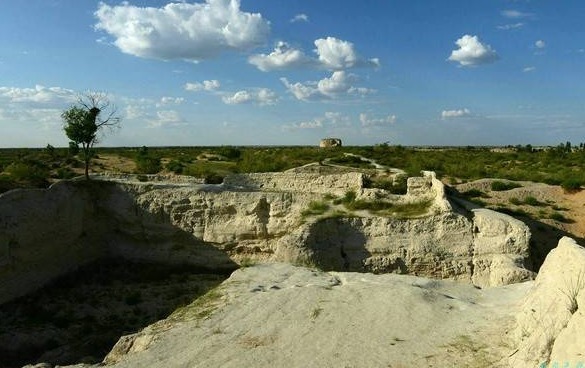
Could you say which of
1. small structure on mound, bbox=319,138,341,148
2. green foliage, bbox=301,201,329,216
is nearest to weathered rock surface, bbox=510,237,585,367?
green foliage, bbox=301,201,329,216

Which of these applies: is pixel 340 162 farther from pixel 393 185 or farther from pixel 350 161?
pixel 393 185

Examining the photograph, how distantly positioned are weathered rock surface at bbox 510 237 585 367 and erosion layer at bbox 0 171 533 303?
17.7 feet

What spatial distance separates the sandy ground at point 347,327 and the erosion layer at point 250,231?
9.07 feet

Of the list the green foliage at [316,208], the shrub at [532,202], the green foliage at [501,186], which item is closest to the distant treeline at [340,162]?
the green foliage at [501,186]

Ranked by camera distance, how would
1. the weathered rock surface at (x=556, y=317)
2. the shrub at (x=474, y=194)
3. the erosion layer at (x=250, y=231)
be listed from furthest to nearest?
the shrub at (x=474, y=194)
the erosion layer at (x=250, y=231)
the weathered rock surface at (x=556, y=317)

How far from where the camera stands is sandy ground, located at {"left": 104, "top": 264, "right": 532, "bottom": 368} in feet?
27.4

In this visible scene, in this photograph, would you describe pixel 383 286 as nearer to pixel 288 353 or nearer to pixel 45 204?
pixel 288 353

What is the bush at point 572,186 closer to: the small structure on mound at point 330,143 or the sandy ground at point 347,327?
the sandy ground at point 347,327

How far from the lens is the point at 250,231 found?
17.0 m

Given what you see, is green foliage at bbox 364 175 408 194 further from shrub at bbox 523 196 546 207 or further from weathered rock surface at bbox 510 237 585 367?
weathered rock surface at bbox 510 237 585 367

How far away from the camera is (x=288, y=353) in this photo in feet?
28.3

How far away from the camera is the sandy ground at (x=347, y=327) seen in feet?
27.4

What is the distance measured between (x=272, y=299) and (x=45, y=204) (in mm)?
9118

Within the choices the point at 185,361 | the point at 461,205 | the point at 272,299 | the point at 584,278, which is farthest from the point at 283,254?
the point at 584,278
